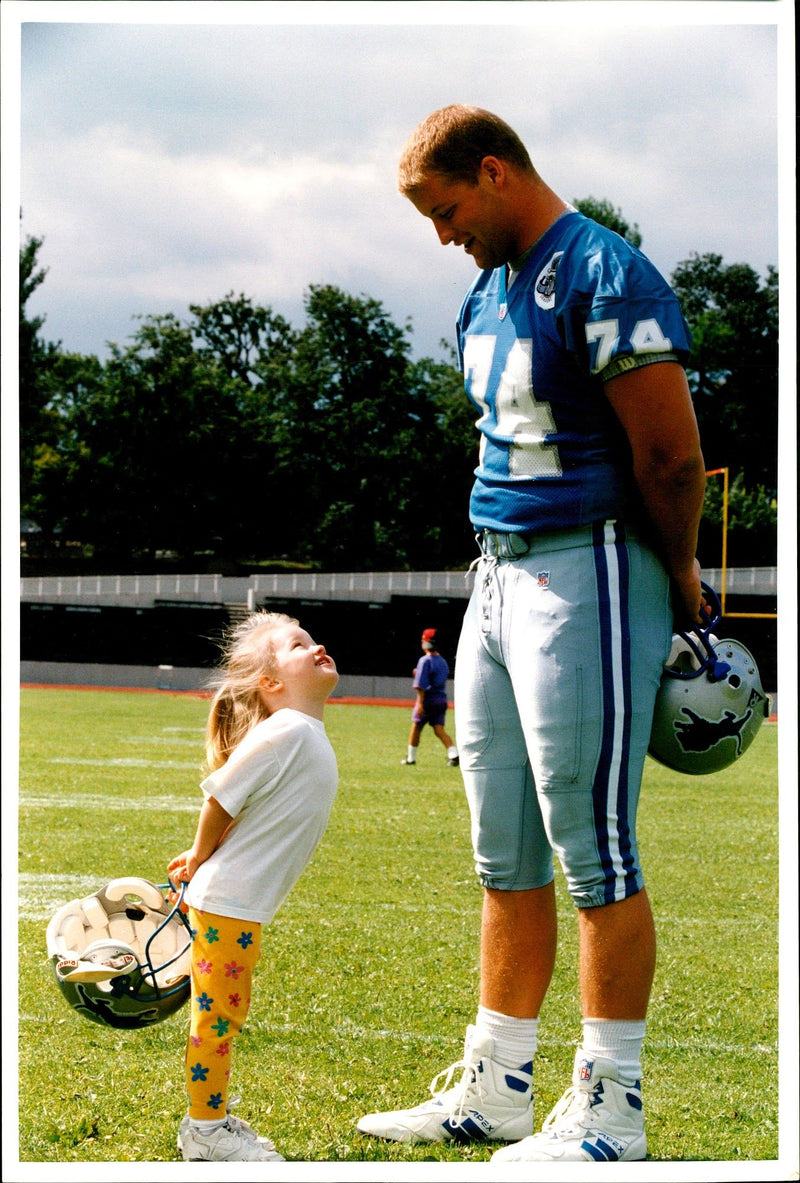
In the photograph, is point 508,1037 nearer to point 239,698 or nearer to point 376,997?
point 239,698

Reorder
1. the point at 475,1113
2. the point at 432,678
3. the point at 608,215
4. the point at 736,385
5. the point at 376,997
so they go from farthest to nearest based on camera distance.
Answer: the point at 608,215, the point at 736,385, the point at 432,678, the point at 376,997, the point at 475,1113

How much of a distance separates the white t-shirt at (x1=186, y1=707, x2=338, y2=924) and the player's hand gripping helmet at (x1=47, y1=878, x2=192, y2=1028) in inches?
7.0

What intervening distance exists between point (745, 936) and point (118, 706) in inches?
608

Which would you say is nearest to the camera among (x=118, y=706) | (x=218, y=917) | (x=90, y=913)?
(x=218, y=917)

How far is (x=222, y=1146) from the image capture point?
2008 mm

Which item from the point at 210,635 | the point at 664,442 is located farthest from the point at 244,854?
the point at 210,635

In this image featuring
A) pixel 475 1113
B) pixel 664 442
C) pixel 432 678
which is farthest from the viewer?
pixel 432 678

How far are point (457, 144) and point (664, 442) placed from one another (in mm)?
592

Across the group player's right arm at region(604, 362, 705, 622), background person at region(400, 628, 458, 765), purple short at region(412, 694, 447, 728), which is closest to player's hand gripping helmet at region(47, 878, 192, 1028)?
player's right arm at region(604, 362, 705, 622)

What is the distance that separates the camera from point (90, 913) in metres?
2.32

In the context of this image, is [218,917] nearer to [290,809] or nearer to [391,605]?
[290,809]

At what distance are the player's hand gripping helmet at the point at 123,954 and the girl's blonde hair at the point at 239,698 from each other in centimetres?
30

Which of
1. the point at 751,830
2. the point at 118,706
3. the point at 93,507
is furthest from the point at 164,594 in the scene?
the point at 751,830

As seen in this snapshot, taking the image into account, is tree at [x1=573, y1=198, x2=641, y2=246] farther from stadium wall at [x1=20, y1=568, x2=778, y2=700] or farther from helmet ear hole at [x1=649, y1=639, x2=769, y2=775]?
helmet ear hole at [x1=649, y1=639, x2=769, y2=775]
